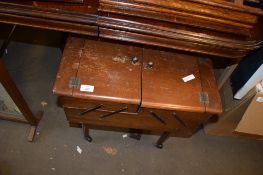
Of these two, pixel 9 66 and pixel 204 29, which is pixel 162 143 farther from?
pixel 9 66

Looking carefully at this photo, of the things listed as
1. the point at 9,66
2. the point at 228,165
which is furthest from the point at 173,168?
the point at 9,66

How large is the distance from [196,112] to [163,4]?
61 centimetres

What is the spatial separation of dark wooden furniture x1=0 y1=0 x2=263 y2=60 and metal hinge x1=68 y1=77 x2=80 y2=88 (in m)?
0.26

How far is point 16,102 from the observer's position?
1.57 meters

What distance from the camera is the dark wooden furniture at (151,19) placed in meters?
1.11

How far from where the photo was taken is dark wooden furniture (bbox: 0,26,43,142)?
4.44 ft

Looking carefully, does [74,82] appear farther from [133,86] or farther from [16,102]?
[16,102]

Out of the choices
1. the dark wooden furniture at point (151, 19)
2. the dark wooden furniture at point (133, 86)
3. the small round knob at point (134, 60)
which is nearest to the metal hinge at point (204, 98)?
the dark wooden furniture at point (133, 86)

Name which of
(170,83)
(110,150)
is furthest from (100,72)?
(110,150)

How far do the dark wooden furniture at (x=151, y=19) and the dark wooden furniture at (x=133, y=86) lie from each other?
0.73 feet

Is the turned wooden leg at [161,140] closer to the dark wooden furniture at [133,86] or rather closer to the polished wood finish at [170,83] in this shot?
the dark wooden furniture at [133,86]

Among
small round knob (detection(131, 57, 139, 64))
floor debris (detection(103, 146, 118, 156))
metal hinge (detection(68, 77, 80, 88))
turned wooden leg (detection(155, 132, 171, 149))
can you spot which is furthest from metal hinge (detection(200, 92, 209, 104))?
floor debris (detection(103, 146, 118, 156))

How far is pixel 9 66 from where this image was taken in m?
2.18

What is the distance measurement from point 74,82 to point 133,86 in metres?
0.32
